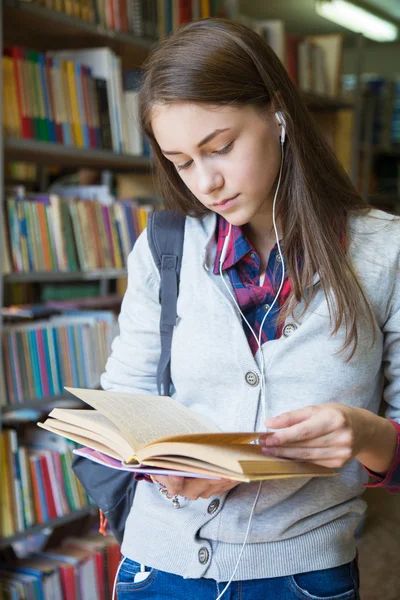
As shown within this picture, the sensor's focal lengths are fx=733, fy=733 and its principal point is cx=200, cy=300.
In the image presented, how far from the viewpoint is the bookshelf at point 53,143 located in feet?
6.98

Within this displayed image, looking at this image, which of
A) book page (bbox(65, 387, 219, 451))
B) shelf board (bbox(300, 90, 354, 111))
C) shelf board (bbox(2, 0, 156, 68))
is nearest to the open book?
book page (bbox(65, 387, 219, 451))

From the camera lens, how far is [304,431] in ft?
2.83

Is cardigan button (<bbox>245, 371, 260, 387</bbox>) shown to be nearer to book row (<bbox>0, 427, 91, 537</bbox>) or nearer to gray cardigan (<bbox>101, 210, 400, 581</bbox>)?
gray cardigan (<bbox>101, 210, 400, 581</bbox>)

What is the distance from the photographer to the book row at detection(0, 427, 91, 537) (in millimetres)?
2154

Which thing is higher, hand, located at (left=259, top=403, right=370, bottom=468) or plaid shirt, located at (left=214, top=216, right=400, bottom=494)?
plaid shirt, located at (left=214, top=216, right=400, bottom=494)

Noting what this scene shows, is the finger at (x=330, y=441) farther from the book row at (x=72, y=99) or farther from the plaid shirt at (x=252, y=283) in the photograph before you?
the book row at (x=72, y=99)

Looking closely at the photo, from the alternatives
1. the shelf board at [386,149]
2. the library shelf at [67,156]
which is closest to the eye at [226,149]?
the library shelf at [67,156]

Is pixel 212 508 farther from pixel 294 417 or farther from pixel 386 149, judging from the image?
pixel 386 149

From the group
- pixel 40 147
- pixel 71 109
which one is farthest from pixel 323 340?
pixel 71 109

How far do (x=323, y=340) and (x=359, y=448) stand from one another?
190 mm

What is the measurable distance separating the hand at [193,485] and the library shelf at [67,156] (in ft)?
4.57

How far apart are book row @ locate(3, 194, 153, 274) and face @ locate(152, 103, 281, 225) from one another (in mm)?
1155

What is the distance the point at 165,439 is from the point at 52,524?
1.57 metres

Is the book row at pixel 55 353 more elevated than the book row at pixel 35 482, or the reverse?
the book row at pixel 55 353
